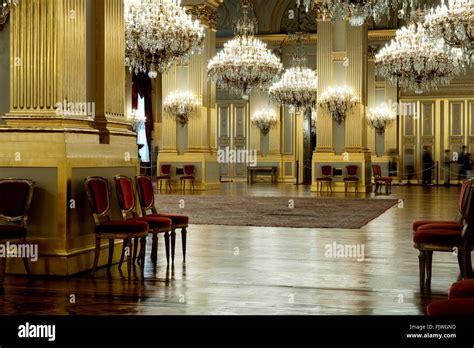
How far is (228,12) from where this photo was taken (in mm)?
26281

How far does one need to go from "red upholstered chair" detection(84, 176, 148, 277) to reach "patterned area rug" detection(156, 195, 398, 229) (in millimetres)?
4203

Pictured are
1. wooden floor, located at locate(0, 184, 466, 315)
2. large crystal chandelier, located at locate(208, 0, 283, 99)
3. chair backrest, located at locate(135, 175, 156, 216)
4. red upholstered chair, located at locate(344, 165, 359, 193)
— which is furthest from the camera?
red upholstered chair, located at locate(344, 165, 359, 193)

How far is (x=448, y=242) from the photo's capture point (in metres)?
5.29

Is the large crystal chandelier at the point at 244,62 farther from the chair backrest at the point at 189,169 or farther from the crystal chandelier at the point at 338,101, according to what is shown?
the chair backrest at the point at 189,169

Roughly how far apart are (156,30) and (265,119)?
39.2ft

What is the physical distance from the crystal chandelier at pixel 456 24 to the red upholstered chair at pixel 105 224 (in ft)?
26.2

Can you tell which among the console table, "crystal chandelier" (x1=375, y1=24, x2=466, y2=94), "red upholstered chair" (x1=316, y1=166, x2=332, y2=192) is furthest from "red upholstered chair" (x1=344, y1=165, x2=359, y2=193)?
the console table

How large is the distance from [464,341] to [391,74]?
14494 mm

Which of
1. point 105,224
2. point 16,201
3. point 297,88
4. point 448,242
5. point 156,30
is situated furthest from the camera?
point 297,88

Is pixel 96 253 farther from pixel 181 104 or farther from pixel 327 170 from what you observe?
pixel 327 170

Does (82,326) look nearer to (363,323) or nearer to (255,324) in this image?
(255,324)

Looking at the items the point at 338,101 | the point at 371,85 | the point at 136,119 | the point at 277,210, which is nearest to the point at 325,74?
the point at 338,101

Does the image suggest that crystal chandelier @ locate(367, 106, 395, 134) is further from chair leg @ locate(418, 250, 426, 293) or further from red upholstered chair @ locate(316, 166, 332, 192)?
chair leg @ locate(418, 250, 426, 293)

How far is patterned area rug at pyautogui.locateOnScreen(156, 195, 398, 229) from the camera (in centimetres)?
1044
